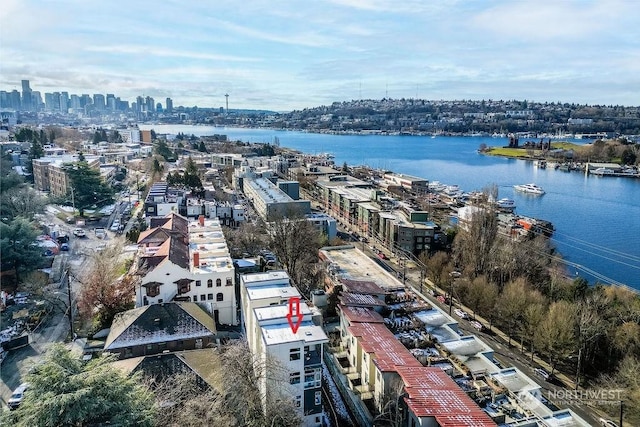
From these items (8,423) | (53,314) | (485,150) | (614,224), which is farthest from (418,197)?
(485,150)

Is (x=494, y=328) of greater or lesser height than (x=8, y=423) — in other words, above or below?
below

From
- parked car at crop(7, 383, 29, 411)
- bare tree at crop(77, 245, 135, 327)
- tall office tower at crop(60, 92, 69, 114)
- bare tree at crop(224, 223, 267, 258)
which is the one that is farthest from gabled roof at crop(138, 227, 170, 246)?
tall office tower at crop(60, 92, 69, 114)

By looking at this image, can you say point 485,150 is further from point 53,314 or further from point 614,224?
point 53,314

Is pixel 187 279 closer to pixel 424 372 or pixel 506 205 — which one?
pixel 424 372

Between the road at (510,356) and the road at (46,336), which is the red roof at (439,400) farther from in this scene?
the road at (46,336)

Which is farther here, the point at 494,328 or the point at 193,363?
the point at 494,328

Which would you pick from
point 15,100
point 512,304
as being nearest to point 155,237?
point 512,304
